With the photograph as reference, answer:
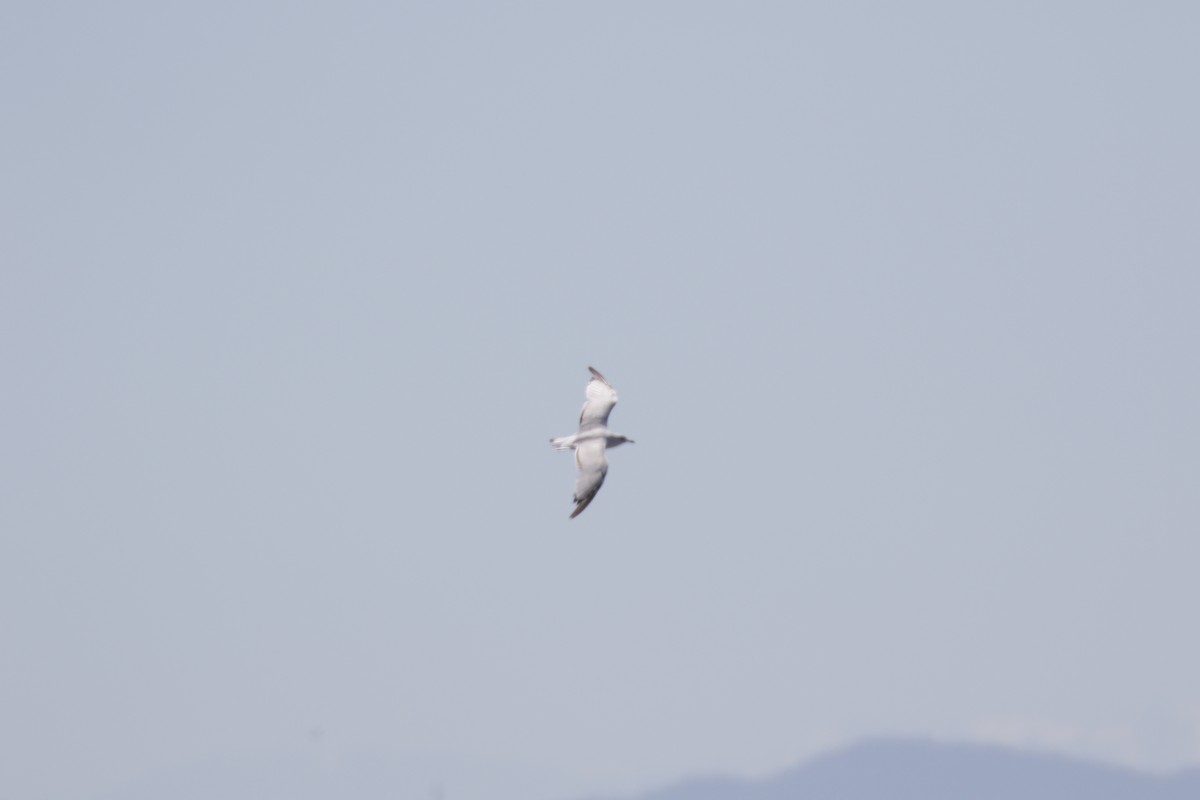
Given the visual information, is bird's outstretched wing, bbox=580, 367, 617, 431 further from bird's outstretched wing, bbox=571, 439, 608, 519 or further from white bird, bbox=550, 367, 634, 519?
bird's outstretched wing, bbox=571, 439, 608, 519

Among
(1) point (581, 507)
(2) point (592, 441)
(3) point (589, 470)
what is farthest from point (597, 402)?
(1) point (581, 507)

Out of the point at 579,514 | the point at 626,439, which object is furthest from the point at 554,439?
the point at 579,514

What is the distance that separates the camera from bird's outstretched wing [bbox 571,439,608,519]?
82.1 meters

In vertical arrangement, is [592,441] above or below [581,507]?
above

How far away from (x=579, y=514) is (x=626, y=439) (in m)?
8.42

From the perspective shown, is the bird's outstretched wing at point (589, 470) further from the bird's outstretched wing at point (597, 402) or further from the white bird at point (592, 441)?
the bird's outstretched wing at point (597, 402)

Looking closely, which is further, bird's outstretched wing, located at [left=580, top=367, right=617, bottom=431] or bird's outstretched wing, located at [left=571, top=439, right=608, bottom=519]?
bird's outstretched wing, located at [left=580, top=367, right=617, bottom=431]

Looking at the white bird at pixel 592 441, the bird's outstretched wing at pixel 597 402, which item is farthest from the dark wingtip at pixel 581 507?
the bird's outstretched wing at pixel 597 402

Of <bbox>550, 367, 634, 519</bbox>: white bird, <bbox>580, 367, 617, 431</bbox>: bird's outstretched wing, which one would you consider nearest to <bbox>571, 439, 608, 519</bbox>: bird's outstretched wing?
<bbox>550, 367, 634, 519</bbox>: white bird

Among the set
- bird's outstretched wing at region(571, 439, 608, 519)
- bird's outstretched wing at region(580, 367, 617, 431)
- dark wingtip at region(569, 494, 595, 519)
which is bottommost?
dark wingtip at region(569, 494, 595, 519)

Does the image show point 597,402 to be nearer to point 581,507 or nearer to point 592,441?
point 592,441

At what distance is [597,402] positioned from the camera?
300ft

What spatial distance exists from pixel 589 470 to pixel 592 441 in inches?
113

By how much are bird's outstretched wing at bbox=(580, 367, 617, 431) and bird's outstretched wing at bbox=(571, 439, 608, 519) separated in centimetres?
258
